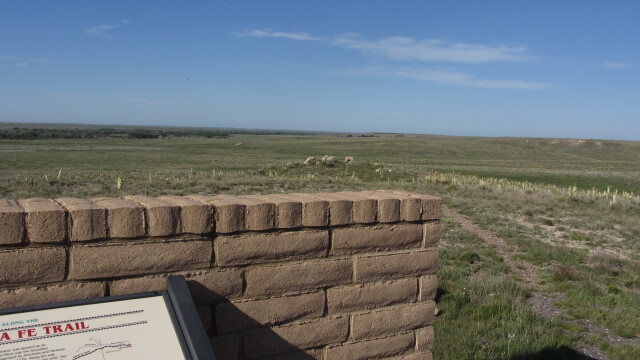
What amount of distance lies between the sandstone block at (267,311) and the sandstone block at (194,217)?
1.64 feet

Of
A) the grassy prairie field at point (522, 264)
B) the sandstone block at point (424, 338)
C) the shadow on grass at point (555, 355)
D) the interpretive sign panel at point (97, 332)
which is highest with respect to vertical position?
the interpretive sign panel at point (97, 332)

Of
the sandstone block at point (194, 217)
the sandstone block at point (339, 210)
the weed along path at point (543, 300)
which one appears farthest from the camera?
the weed along path at point (543, 300)

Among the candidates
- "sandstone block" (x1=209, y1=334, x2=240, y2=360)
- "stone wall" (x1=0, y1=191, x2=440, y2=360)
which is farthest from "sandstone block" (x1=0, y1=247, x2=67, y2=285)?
"sandstone block" (x1=209, y1=334, x2=240, y2=360)

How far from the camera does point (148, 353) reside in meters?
2.19

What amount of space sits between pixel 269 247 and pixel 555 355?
4504mm

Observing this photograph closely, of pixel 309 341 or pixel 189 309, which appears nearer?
pixel 189 309

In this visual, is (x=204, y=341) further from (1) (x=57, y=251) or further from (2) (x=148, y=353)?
(1) (x=57, y=251)

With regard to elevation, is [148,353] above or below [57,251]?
below

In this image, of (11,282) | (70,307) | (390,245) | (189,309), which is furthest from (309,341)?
(11,282)

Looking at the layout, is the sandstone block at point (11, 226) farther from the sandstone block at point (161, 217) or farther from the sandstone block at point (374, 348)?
the sandstone block at point (374, 348)

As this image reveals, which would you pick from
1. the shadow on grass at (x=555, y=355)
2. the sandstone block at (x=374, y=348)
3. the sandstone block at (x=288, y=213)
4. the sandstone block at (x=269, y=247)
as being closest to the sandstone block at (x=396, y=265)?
the sandstone block at (x=269, y=247)

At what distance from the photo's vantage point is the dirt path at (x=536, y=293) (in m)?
6.64

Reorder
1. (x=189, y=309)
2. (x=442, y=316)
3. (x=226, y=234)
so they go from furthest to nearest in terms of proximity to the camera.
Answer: (x=442, y=316) → (x=226, y=234) → (x=189, y=309)

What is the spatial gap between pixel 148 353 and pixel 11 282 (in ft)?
2.80
